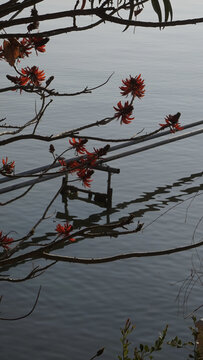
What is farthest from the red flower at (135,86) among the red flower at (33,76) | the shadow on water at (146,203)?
the shadow on water at (146,203)

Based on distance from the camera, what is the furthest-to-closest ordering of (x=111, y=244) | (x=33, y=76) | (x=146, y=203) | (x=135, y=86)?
(x=146, y=203) → (x=111, y=244) → (x=135, y=86) → (x=33, y=76)

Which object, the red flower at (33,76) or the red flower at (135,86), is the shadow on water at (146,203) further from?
the red flower at (33,76)

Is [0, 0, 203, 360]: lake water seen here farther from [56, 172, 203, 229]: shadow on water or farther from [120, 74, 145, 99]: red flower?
[120, 74, 145, 99]: red flower

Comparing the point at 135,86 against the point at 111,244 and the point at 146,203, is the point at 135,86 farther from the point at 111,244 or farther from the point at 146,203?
the point at 146,203

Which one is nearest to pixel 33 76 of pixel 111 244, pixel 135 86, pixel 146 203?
pixel 135 86

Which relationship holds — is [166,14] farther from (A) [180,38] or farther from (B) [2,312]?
(A) [180,38]

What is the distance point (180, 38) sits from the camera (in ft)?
160

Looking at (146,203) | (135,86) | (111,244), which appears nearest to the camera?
(135,86)

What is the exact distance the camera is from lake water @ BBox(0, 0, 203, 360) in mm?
8016

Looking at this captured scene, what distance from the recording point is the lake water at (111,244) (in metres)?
8.02

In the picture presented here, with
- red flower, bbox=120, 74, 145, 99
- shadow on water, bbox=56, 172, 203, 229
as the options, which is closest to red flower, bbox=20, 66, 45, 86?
red flower, bbox=120, 74, 145, 99

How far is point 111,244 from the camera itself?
1079 centimetres

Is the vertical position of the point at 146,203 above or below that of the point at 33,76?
above

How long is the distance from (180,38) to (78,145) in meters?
45.3
